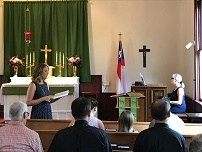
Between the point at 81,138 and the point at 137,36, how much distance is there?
6318 mm

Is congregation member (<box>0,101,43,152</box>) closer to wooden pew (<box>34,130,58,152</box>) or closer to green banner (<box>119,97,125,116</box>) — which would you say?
wooden pew (<box>34,130,58,152</box>)

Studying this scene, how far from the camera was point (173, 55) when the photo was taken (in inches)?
318

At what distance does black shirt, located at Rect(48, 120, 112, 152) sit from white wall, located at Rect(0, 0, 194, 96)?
6043 mm

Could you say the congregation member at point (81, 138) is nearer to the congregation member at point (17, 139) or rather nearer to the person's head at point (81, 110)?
the person's head at point (81, 110)

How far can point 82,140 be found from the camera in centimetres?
210

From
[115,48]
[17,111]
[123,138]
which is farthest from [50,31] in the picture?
[17,111]

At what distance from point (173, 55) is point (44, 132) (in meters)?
5.70

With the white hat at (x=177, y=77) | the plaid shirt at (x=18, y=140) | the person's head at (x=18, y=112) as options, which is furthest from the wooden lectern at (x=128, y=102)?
the plaid shirt at (x=18, y=140)

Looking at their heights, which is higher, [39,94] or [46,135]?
[39,94]

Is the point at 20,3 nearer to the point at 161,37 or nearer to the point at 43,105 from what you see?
the point at 161,37

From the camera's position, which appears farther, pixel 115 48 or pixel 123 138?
pixel 115 48

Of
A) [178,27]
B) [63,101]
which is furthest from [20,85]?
[178,27]

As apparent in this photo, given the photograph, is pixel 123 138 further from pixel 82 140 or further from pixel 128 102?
pixel 128 102

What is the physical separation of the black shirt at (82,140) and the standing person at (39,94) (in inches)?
69.8
